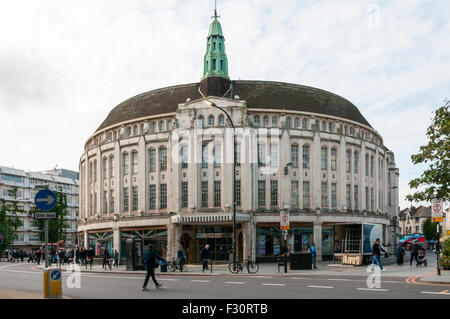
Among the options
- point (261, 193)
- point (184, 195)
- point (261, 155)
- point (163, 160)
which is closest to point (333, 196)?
point (261, 193)

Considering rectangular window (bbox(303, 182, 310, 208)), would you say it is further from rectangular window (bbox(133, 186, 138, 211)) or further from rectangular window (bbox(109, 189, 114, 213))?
rectangular window (bbox(109, 189, 114, 213))

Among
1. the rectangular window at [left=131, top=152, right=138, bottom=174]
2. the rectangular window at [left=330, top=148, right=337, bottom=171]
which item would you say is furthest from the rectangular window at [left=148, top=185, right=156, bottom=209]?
the rectangular window at [left=330, top=148, right=337, bottom=171]

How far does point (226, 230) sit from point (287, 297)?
94.8ft

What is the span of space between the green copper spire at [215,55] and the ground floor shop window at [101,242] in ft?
62.4

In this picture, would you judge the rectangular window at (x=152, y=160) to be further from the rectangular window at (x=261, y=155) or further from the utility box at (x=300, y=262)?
the utility box at (x=300, y=262)

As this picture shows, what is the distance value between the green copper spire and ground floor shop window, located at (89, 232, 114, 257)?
19.0 m

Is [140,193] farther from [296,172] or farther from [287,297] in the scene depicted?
[287,297]

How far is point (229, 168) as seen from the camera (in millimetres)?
43469

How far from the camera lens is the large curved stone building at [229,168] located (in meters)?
43.5

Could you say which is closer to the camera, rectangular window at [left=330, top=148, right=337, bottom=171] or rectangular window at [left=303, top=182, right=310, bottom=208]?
rectangular window at [left=303, top=182, right=310, bottom=208]

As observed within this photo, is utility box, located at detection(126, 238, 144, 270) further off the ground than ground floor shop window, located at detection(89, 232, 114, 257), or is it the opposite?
utility box, located at detection(126, 238, 144, 270)

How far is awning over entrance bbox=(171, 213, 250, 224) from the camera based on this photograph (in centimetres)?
4157

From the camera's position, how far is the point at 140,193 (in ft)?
154
